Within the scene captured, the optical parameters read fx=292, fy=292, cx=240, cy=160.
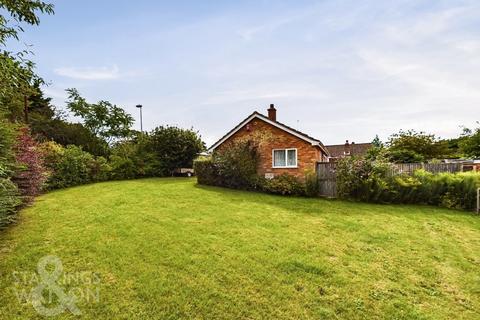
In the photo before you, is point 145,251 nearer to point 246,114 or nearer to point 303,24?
point 303,24

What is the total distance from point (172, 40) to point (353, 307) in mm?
11132

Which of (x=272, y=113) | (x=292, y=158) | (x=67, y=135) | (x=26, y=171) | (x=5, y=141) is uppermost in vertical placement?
(x=272, y=113)

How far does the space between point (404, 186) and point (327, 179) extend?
364 centimetres

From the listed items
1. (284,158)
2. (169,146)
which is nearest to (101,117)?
(169,146)

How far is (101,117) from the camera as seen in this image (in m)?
35.7

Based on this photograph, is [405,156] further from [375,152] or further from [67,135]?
[67,135]

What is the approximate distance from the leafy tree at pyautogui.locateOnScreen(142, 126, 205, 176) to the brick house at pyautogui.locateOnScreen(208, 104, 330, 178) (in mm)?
5292

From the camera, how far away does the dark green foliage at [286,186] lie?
623 inches

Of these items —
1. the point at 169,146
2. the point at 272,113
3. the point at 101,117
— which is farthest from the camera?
the point at 101,117

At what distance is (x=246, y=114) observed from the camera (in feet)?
64.9

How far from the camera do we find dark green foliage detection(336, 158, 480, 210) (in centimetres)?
1340

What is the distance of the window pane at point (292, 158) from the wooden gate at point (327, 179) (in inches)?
99.2

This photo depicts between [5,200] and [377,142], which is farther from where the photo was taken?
[377,142]

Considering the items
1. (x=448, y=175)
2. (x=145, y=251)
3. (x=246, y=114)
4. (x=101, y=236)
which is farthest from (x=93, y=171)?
(x=448, y=175)
